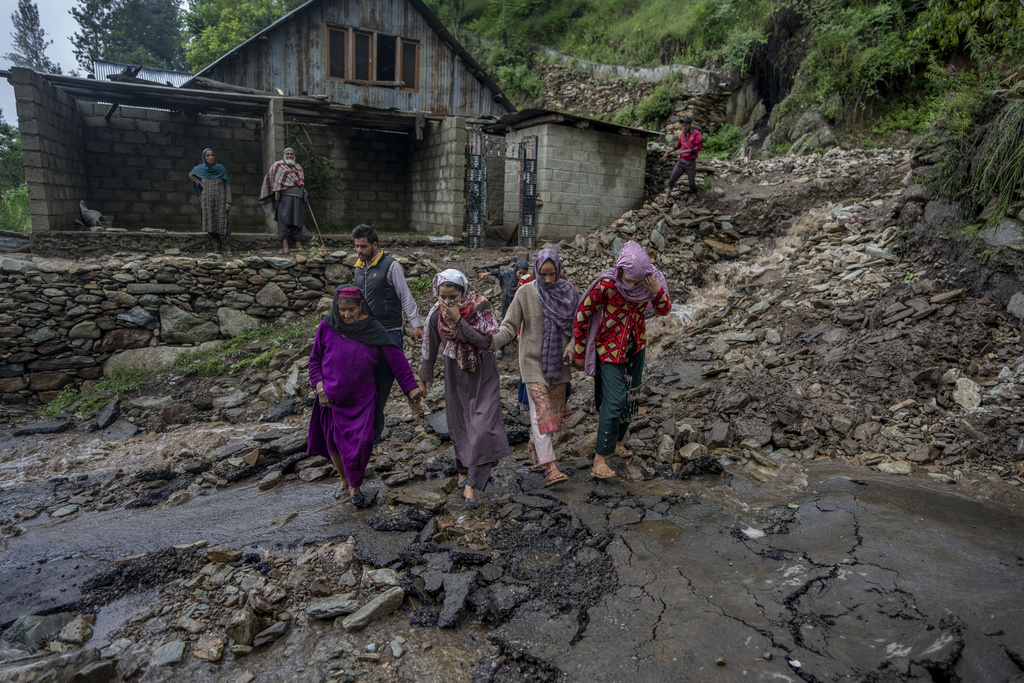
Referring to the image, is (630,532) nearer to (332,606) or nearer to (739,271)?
(332,606)

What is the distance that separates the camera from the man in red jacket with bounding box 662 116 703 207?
10562 millimetres

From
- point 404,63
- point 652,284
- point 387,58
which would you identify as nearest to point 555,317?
point 652,284

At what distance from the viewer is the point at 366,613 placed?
2.97 m

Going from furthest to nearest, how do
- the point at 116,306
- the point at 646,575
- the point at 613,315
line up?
the point at 116,306, the point at 613,315, the point at 646,575

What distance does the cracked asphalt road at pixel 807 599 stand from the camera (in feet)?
7.87

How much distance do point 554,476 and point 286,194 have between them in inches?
304

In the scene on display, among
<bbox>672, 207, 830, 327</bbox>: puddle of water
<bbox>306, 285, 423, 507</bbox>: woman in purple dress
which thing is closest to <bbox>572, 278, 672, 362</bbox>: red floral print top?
<bbox>306, 285, 423, 507</bbox>: woman in purple dress

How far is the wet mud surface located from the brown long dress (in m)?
0.34

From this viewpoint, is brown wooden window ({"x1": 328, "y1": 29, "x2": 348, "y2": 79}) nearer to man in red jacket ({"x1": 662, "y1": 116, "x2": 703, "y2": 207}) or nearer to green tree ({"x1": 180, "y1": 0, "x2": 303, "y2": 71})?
man in red jacket ({"x1": 662, "y1": 116, "x2": 703, "y2": 207})

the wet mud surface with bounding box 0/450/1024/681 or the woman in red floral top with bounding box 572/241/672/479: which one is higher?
the woman in red floral top with bounding box 572/241/672/479

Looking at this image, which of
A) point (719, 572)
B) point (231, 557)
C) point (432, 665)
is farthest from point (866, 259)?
point (231, 557)

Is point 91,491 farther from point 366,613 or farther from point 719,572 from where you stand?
point 719,572

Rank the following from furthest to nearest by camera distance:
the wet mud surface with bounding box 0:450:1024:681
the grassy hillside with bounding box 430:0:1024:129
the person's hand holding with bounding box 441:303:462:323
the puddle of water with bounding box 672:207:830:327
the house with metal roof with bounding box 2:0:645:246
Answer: the house with metal roof with bounding box 2:0:645:246
the puddle of water with bounding box 672:207:830:327
the grassy hillside with bounding box 430:0:1024:129
the person's hand holding with bounding box 441:303:462:323
the wet mud surface with bounding box 0:450:1024:681

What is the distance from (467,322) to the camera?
3852 millimetres
